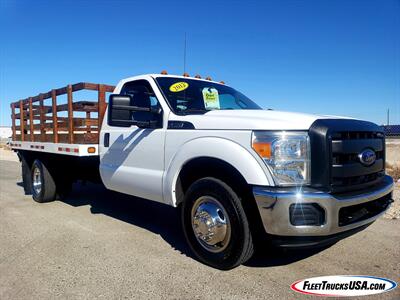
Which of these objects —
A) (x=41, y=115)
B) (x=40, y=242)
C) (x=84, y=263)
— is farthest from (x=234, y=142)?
(x=41, y=115)

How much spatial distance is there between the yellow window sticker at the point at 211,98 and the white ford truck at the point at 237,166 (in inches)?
0.6

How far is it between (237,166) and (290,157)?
1.55 feet

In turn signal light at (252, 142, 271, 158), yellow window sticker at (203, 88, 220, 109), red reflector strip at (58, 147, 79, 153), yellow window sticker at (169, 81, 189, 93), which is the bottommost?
red reflector strip at (58, 147, 79, 153)

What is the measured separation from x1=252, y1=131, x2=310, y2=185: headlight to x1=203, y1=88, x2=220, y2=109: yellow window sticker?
5.14 ft

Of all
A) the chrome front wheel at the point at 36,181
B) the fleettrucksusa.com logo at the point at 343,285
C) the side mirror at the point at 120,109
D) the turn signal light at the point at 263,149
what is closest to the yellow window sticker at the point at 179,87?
the side mirror at the point at 120,109

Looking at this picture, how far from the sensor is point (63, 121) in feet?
19.0

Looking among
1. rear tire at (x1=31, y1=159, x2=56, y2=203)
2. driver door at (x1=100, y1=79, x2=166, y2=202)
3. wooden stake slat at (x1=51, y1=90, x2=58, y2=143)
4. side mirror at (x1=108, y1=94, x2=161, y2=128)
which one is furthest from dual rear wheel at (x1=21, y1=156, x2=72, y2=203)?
side mirror at (x1=108, y1=94, x2=161, y2=128)

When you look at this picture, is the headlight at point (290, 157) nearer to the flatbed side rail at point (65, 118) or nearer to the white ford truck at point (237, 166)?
the white ford truck at point (237, 166)

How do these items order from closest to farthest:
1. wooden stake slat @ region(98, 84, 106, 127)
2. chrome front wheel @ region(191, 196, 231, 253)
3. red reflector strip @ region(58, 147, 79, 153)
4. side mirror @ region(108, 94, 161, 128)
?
chrome front wheel @ region(191, 196, 231, 253) < side mirror @ region(108, 94, 161, 128) < red reflector strip @ region(58, 147, 79, 153) < wooden stake slat @ region(98, 84, 106, 127)

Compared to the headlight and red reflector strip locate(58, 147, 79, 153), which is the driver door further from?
the headlight

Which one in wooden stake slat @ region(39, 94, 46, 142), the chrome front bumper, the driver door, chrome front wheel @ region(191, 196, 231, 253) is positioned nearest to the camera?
the chrome front bumper

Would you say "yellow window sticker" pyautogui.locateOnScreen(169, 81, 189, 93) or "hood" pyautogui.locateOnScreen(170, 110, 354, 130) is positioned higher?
"yellow window sticker" pyautogui.locateOnScreen(169, 81, 189, 93)

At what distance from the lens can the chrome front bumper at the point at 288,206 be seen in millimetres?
2850

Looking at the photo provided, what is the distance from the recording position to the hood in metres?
2.98
